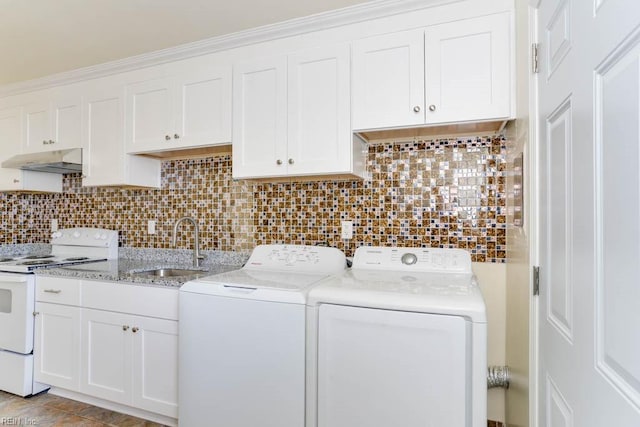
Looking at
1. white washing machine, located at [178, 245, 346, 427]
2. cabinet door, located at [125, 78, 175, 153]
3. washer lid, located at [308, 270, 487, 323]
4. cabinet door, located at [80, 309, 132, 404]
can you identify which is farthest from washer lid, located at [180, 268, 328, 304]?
cabinet door, located at [125, 78, 175, 153]

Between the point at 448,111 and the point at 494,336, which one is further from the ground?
the point at 448,111

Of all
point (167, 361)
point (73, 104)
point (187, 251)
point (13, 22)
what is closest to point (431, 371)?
point (167, 361)

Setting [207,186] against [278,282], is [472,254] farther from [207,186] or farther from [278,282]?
[207,186]

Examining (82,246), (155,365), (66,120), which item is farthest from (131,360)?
(66,120)

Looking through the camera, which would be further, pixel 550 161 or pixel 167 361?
pixel 167 361

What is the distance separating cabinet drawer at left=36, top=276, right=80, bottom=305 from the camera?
226cm

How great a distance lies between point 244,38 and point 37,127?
193 cm

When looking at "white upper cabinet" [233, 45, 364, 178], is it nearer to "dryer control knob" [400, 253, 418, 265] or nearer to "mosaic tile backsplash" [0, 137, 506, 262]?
"mosaic tile backsplash" [0, 137, 506, 262]

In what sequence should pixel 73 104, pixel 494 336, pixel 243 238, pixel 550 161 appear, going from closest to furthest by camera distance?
1. pixel 550 161
2. pixel 494 336
3. pixel 243 238
4. pixel 73 104

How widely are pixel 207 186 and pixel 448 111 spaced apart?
68.0 inches

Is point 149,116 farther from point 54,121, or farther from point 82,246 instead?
point 82,246

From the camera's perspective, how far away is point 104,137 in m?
2.62

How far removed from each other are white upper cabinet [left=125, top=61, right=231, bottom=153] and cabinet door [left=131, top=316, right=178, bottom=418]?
1.10 meters

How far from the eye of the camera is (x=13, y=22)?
207 cm
